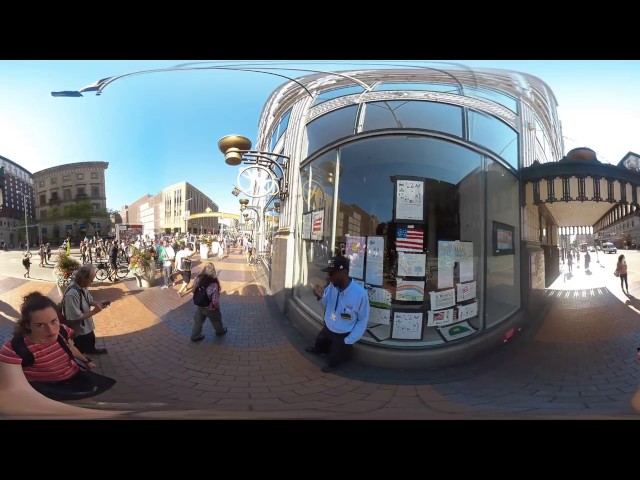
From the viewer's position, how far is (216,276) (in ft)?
4.79

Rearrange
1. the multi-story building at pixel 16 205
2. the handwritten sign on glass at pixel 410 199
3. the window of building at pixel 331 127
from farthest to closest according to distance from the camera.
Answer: the multi-story building at pixel 16 205, the window of building at pixel 331 127, the handwritten sign on glass at pixel 410 199

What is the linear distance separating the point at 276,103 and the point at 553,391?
2.02 meters

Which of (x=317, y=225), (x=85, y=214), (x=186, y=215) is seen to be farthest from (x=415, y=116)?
(x=85, y=214)

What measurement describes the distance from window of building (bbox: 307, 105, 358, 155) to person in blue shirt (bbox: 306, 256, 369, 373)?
561mm

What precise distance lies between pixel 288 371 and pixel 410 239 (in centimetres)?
86

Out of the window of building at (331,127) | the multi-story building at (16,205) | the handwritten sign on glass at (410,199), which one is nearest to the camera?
the handwritten sign on glass at (410,199)

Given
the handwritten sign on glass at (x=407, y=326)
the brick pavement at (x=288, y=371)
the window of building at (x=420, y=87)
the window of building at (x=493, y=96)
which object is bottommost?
the brick pavement at (x=288, y=371)

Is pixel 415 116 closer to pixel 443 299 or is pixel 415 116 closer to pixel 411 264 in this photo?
pixel 411 264

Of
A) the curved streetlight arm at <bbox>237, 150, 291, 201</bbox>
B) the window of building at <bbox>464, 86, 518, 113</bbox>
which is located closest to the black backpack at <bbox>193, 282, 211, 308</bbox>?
the curved streetlight arm at <bbox>237, 150, 291, 201</bbox>

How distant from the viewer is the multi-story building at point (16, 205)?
1.55 meters

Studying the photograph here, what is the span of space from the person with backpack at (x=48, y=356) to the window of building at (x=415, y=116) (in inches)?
69.8

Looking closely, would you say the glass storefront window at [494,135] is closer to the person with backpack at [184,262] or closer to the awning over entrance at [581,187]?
the awning over entrance at [581,187]

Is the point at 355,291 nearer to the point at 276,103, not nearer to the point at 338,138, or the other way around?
the point at 338,138

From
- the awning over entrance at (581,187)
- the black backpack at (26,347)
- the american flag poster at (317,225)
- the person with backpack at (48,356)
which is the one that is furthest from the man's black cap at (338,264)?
the black backpack at (26,347)
